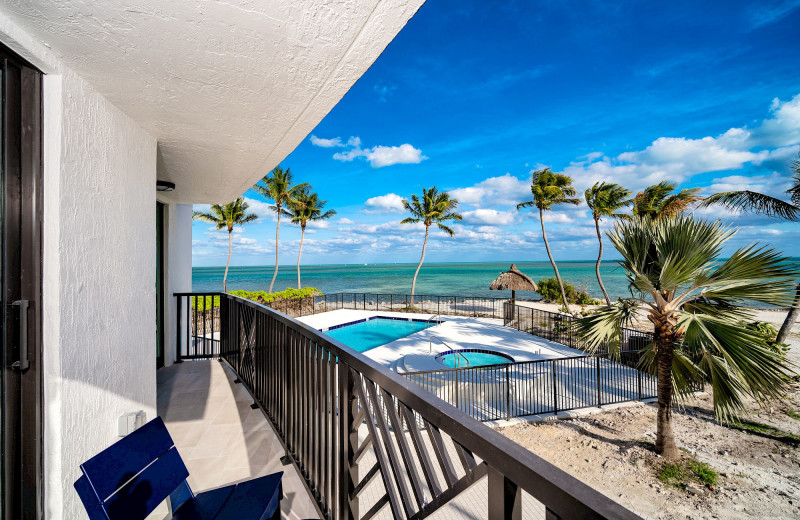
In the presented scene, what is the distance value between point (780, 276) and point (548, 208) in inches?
567

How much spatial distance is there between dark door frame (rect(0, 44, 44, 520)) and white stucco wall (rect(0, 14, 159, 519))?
0.11ft

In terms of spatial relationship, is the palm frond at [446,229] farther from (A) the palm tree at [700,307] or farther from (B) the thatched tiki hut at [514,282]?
(A) the palm tree at [700,307]

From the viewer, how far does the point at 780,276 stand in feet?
12.8

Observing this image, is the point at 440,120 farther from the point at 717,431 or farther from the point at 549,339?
the point at 717,431

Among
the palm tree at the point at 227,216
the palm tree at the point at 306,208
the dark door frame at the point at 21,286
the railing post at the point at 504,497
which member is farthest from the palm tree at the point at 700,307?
the palm tree at the point at 227,216

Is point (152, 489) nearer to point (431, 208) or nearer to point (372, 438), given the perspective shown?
point (372, 438)

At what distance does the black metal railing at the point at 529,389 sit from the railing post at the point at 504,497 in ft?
18.9

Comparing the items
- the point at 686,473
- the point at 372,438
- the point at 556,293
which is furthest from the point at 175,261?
the point at 556,293

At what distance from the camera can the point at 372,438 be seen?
113 cm

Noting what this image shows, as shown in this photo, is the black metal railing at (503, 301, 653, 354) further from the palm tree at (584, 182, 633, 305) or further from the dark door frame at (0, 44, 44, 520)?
the dark door frame at (0, 44, 44, 520)

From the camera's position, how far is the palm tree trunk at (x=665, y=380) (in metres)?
5.02

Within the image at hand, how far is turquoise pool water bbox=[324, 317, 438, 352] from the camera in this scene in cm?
1302

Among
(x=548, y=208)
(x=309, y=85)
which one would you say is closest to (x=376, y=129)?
(x=548, y=208)

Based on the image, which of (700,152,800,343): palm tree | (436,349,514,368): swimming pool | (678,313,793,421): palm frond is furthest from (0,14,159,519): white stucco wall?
(700,152,800,343): palm tree
